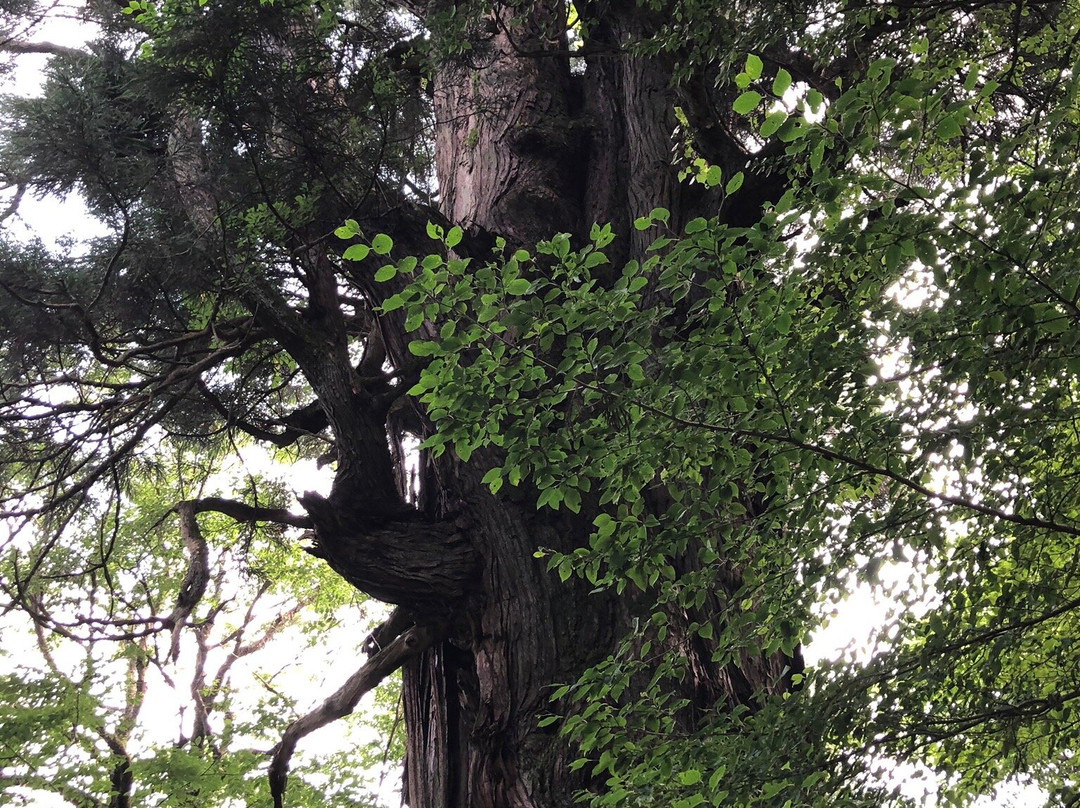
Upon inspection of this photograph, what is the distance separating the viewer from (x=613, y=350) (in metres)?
2.23

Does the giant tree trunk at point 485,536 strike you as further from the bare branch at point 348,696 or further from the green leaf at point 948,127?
the green leaf at point 948,127

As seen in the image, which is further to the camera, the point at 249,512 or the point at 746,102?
the point at 249,512

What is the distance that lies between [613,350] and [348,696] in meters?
3.12

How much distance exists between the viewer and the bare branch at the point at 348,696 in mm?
4461

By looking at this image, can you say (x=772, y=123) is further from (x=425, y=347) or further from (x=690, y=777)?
(x=690, y=777)

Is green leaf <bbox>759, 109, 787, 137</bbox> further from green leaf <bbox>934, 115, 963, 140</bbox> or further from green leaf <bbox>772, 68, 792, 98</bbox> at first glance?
green leaf <bbox>934, 115, 963, 140</bbox>

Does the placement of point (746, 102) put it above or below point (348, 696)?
above

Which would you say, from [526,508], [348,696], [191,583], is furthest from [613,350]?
[348,696]

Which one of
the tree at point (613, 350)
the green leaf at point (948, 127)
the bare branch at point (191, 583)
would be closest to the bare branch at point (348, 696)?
the tree at point (613, 350)

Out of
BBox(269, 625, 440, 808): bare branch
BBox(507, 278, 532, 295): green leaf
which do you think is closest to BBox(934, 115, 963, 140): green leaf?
BBox(507, 278, 532, 295): green leaf

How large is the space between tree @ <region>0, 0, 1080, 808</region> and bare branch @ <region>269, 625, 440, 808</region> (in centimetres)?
2

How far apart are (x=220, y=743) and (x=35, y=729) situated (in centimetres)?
164

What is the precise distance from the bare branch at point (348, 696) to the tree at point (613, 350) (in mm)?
20

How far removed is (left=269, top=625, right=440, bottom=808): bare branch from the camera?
446 centimetres
